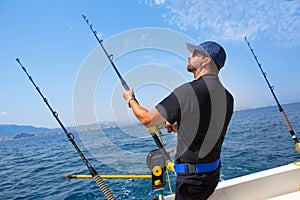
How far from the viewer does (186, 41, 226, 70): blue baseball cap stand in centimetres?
175

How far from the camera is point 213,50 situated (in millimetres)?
1767

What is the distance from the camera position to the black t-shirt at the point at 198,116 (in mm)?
1485

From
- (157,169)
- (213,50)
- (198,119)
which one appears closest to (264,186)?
(157,169)

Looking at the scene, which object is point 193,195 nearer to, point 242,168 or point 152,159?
point 152,159

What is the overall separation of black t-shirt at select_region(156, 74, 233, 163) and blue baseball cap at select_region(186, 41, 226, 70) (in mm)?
192

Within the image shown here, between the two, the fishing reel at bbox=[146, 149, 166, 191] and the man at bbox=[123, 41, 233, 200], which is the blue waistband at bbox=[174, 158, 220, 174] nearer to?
the man at bbox=[123, 41, 233, 200]

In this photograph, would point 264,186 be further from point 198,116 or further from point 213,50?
point 213,50

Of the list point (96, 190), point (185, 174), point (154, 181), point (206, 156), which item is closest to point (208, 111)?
point (206, 156)

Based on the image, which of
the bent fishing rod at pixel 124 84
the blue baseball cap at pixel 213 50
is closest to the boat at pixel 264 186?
the bent fishing rod at pixel 124 84

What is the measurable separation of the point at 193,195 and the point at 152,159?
1.65ft

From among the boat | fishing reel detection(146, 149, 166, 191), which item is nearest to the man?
fishing reel detection(146, 149, 166, 191)

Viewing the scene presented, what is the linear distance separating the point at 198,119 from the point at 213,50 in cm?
65

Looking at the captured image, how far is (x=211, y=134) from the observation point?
1605 millimetres

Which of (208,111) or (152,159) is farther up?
(208,111)
